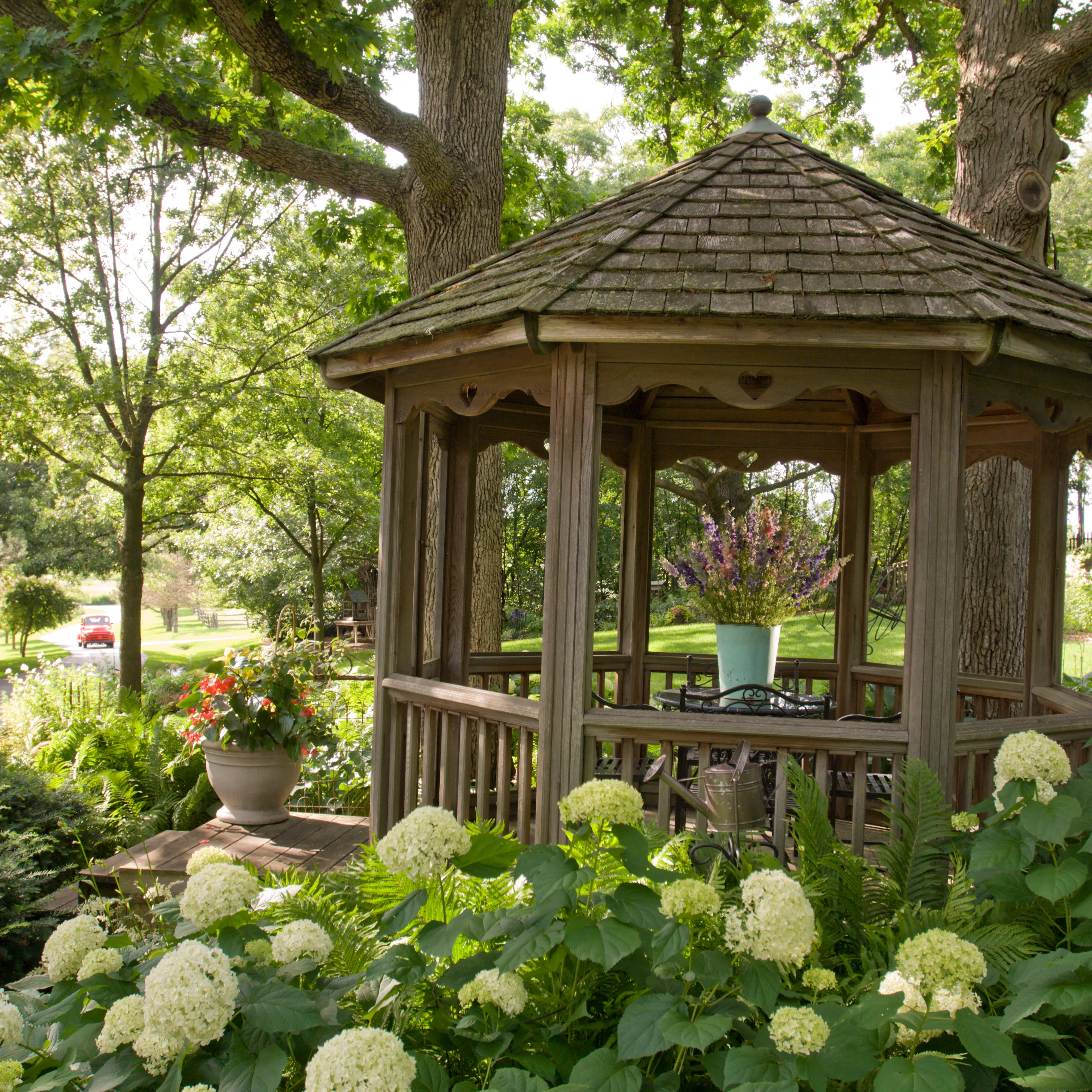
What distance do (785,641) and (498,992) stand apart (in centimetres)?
1750

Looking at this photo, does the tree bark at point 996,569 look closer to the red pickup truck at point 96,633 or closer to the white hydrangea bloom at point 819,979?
the white hydrangea bloom at point 819,979

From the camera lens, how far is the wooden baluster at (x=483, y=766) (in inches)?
186

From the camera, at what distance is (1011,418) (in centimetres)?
602

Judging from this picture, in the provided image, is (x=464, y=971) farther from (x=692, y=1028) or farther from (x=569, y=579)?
(x=569, y=579)

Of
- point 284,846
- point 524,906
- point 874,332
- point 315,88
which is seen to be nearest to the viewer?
point 524,906

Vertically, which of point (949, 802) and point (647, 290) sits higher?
point (647, 290)

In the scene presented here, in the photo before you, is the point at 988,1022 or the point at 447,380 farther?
the point at 447,380

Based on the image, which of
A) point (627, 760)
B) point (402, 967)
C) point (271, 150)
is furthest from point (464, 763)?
point (271, 150)

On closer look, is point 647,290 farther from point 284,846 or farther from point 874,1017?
point 284,846

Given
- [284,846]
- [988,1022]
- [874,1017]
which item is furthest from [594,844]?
[284,846]

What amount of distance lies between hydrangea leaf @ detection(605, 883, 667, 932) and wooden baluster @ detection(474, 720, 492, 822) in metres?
2.74

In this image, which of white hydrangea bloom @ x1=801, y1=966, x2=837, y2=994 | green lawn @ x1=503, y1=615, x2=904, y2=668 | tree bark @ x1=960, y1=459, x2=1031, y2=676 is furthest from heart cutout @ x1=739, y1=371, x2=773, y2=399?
green lawn @ x1=503, y1=615, x2=904, y2=668

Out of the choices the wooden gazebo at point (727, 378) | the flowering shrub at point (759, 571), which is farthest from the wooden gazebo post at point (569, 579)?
the flowering shrub at point (759, 571)

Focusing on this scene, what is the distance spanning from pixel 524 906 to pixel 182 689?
41.3 ft
